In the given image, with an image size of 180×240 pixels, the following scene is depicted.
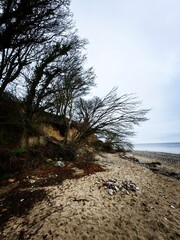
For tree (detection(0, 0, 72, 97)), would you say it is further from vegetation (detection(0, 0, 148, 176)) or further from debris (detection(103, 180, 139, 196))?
debris (detection(103, 180, 139, 196))

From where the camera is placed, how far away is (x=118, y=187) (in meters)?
5.75

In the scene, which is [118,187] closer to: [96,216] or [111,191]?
[111,191]

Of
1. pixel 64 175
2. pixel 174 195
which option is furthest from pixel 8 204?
pixel 174 195

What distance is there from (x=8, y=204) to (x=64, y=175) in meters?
2.80

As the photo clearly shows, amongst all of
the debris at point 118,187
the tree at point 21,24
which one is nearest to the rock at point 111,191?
the debris at point 118,187

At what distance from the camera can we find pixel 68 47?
944 centimetres

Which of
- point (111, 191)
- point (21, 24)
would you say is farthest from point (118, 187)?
point (21, 24)

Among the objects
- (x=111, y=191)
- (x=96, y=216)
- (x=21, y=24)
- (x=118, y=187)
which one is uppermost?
(x=21, y=24)

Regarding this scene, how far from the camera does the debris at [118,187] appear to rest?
5.51 metres

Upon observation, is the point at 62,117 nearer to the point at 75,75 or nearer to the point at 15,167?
the point at 75,75

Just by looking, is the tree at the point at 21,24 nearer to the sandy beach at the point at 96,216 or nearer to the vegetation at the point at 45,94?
the vegetation at the point at 45,94

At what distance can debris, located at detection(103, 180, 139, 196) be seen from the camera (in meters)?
5.51

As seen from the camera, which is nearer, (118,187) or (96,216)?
(96,216)

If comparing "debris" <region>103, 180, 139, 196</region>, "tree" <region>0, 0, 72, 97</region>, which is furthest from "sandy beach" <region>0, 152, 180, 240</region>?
"tree" <region>0, 0, 72, 97</region>
